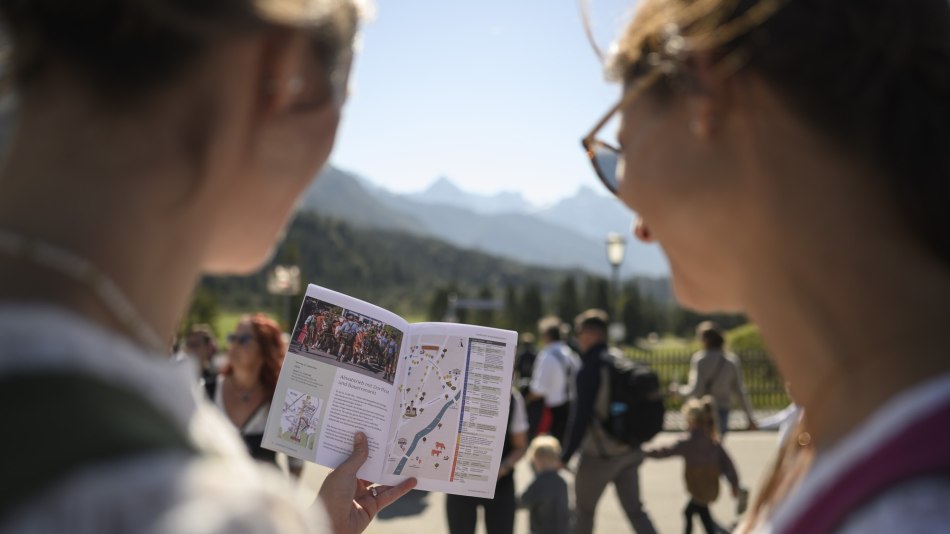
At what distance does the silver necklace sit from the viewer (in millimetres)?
688

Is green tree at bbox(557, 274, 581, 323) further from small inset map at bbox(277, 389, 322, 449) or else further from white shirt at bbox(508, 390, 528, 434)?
small inset map at bbox(277, 389, 322, 449)

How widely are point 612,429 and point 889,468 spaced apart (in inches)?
200

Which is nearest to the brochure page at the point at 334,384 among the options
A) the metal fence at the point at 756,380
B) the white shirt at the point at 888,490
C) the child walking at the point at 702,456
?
the white shirt at the point at 888,490

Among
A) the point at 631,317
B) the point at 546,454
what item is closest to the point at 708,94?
the point at 546,454

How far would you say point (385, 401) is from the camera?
1900 mm

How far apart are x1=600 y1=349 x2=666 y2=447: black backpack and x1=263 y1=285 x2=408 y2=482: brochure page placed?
408cm

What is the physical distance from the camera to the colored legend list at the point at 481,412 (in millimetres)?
1938

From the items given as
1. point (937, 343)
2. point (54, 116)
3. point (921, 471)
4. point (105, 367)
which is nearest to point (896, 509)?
point (921, 471)

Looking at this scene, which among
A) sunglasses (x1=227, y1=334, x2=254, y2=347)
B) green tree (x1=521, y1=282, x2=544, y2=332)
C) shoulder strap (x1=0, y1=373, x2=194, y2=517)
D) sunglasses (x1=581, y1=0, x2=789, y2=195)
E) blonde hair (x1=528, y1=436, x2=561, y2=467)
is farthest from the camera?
green tree (x1=521, y1=282, x2=544, y2=332)

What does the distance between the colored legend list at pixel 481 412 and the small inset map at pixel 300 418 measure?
0.37 meters

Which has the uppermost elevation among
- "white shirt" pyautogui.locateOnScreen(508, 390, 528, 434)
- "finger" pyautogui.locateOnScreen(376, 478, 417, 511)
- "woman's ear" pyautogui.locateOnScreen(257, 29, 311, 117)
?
"white shirt" pyautogui.locateOnScreen(508, 390, 528, 434)

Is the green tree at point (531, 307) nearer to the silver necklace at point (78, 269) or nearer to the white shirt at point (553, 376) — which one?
the white shirt at point (553, 376)

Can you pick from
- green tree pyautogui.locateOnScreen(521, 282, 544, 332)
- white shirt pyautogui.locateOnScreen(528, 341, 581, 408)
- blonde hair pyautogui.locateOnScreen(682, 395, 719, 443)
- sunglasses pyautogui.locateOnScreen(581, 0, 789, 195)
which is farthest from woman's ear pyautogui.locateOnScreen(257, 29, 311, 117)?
green tree pyautogui.locateOnScreen(521, 282, 544, 332)

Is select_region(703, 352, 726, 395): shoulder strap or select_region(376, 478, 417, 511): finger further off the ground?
select_region(703, 352, 726, 395): shoulder strap
